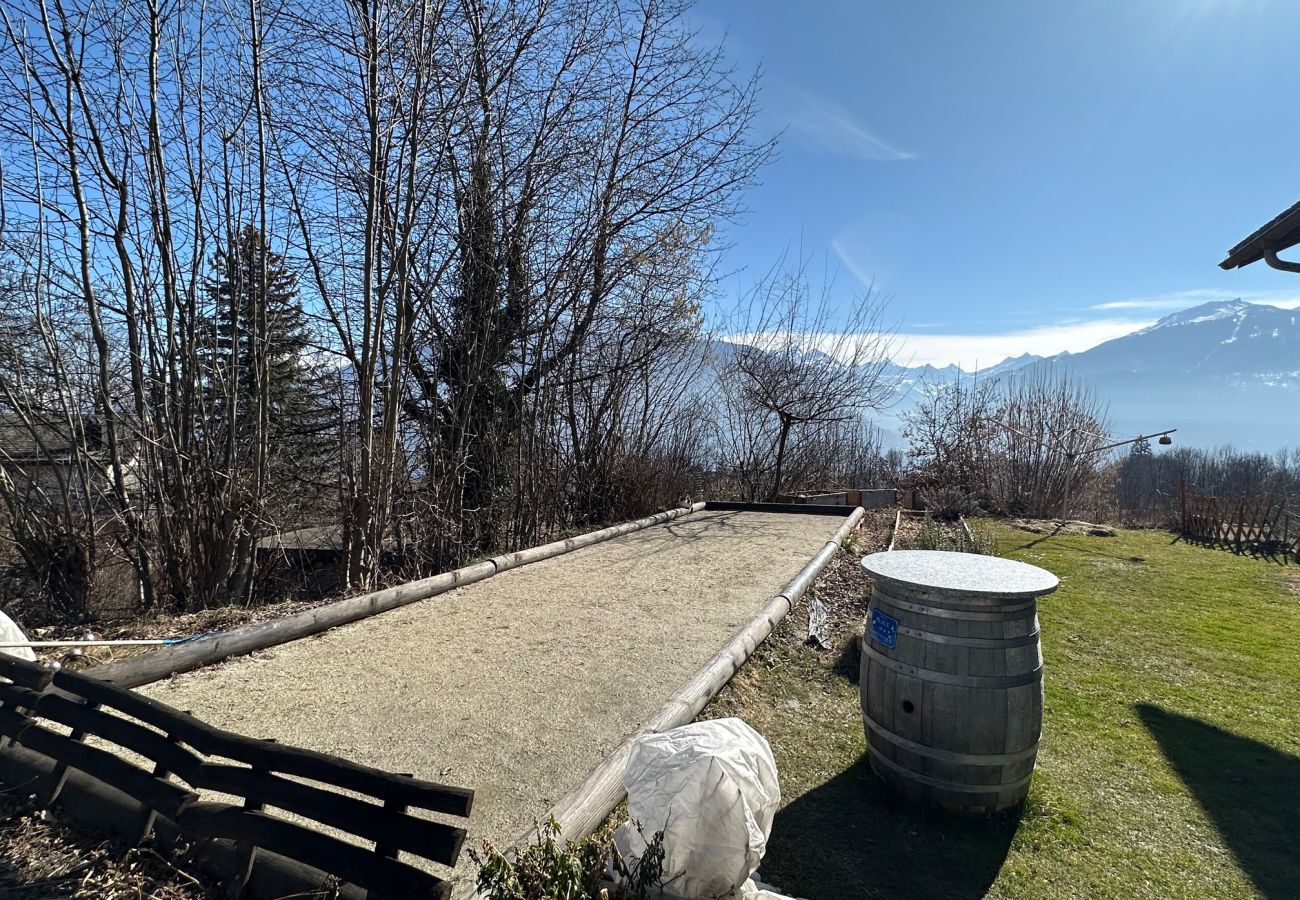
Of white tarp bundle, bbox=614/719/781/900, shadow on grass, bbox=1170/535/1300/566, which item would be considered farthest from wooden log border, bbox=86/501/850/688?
shadow on grass, bbox=1170/535/1300/566

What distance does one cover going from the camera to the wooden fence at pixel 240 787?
137 cm

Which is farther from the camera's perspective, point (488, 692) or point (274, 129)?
point (274, 129)

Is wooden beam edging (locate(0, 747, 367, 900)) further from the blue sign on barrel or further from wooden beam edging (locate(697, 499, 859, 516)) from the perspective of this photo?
wooden beam edging (locate(697, 499, 859, 516))

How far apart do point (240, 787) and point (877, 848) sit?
1.94 metres

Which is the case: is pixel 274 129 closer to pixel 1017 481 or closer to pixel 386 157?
pixel 386 157

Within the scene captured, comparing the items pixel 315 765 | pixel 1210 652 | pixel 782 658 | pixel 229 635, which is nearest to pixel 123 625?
pixel 229 635

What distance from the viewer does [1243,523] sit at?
10.4 meters

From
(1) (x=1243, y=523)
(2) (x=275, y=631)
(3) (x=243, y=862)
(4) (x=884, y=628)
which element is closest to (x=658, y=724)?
(4) (x=884, y=628)

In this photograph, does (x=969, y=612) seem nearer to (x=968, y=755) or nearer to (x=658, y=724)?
(x=968, y=755)

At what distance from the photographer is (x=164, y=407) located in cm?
Result: 416

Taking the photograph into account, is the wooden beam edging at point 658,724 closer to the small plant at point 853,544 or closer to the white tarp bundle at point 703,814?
the white tarp bundle at point 703,814

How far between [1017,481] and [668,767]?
15.0m

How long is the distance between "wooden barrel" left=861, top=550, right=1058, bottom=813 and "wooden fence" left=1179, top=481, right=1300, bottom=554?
1110 cm

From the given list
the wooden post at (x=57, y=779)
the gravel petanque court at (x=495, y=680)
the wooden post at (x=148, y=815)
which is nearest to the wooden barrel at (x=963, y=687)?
the gravel petanque court at (x=495, y=680)
